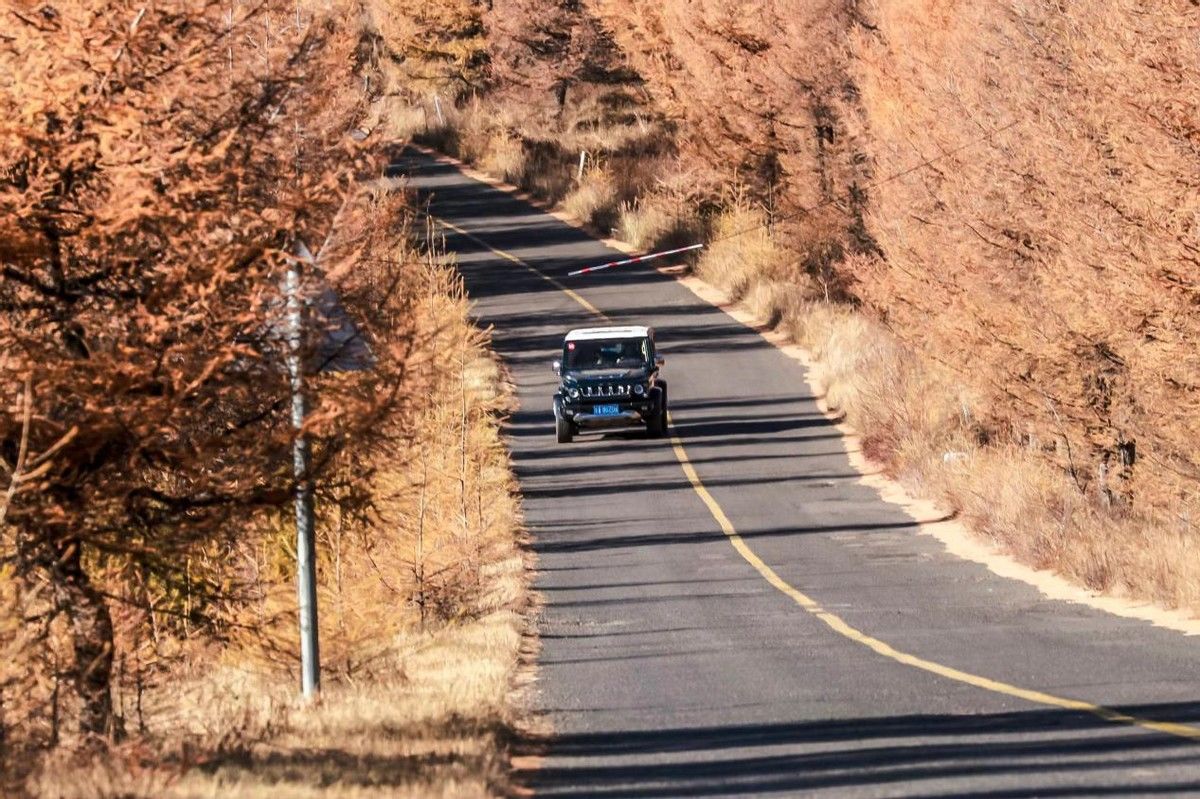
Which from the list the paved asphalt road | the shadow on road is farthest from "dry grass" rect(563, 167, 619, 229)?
the shadow on road

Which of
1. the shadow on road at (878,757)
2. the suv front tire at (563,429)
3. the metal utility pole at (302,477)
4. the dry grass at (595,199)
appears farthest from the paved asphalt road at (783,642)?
the dry grass at (595,199)

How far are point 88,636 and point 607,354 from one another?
21.0 metres

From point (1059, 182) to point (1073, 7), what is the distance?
7.57 feet

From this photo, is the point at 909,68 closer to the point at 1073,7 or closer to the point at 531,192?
the point at 1073,7

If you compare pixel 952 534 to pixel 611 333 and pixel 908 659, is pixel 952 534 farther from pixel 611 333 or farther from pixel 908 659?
pixel 908 659

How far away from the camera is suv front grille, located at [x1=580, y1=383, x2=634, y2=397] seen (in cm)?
3145

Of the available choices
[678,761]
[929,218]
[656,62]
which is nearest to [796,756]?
[678,761]

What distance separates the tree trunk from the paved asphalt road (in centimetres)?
283

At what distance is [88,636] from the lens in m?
11.5

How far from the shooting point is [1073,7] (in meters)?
23.4

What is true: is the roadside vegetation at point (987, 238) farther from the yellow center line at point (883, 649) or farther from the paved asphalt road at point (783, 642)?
the yellow center line at point (883, 649)

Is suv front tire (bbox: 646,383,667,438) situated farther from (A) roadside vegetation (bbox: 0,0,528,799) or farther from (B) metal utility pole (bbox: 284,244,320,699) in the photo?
(A) roadside vegetation (bbox: 0,0,528,799)

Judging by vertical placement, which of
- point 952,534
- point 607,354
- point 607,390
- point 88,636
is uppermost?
point 607,354

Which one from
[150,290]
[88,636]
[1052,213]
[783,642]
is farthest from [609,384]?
[150,290]
